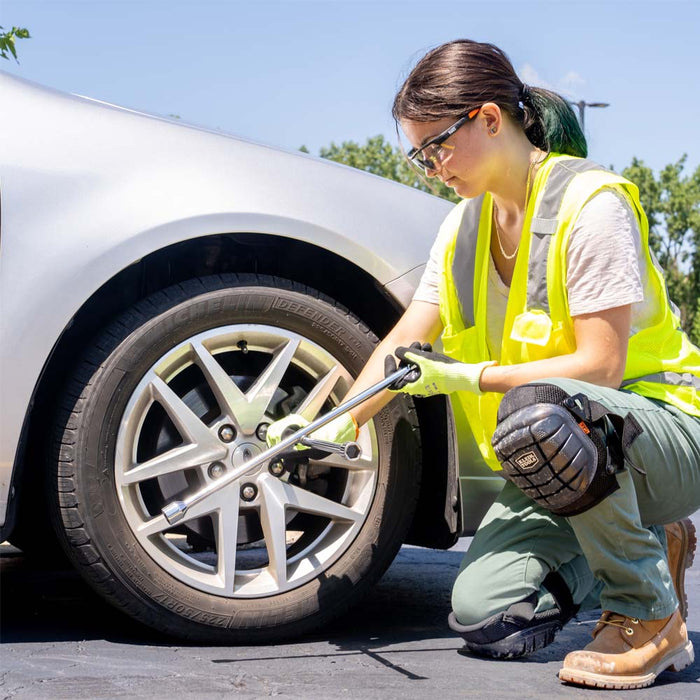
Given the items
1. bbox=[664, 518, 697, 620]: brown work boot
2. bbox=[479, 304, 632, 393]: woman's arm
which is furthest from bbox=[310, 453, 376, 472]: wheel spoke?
bbox=[664, 518, 697, 620]: brown work boot

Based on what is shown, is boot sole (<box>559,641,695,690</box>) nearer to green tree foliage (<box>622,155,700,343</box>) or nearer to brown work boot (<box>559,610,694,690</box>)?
brown work boot (<box>559,610,694,690</box>)

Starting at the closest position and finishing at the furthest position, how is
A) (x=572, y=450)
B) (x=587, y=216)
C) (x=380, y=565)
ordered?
1. (x=572, y=450)
2. (x=587, y=216)
3. (x=380, y=565)

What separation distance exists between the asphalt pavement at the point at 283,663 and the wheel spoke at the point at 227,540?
0.15 metres

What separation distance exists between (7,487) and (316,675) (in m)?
0.74

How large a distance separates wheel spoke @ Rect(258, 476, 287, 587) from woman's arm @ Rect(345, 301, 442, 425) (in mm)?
246

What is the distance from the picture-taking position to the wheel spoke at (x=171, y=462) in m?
2.16

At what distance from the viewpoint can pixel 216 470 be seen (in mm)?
2221

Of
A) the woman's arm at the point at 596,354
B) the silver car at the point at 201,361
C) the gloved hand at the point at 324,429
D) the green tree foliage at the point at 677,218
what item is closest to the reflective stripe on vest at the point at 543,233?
the woman's arm at the point at 596,354

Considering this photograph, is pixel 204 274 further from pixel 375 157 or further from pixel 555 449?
pixel 375 157

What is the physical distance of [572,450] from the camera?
1926 mm

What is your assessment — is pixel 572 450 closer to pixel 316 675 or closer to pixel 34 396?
pixel 316 675

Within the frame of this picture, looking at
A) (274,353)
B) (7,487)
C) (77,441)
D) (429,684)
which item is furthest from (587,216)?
(7,487)

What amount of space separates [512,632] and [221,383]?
32.3 inches

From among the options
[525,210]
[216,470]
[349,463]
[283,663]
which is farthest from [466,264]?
[283,663]
